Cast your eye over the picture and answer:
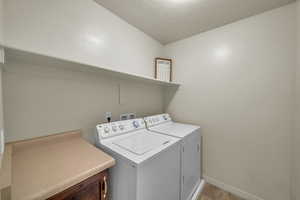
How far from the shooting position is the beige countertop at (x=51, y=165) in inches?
22.2

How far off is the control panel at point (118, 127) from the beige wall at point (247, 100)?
1024mm

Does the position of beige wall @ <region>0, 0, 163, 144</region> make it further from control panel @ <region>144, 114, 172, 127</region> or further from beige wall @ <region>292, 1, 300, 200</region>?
beige wall @ <region>292, 1, 300, 200</region>

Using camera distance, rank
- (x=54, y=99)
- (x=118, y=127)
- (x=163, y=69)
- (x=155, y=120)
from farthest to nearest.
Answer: (x=163, y=69), (x=155, y=120), (x=118, y=127), (x=54, y=99)

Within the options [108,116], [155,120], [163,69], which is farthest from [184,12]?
[108,116]

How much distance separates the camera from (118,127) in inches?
53.0

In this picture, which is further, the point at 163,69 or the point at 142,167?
the point at 163,69

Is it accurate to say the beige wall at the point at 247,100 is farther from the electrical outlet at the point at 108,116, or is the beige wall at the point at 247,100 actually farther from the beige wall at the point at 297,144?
the electrical outlet at the point at 108,116

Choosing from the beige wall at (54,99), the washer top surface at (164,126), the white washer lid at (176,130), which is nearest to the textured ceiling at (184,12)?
the beige wall at (54,99)

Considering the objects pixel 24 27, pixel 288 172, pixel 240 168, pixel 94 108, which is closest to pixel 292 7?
pixel 288 172

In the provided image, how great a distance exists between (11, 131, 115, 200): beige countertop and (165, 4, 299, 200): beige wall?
168cm

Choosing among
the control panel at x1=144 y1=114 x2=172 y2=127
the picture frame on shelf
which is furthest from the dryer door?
the picture frame on shelf

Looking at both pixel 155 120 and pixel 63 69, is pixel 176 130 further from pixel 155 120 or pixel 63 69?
pixel 63 69

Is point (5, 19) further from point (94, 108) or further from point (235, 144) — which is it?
point (235, 144)

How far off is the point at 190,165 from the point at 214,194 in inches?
26.0
